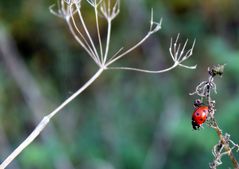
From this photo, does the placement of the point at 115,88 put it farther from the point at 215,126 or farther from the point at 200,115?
the point at 215,126

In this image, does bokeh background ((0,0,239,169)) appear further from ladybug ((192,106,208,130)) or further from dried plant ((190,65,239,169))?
dried plant ((190,65,239,169))

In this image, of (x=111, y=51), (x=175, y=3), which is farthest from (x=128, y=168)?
(x=175, y=3)

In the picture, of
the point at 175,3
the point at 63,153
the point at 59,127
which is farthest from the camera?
the point at 175,3

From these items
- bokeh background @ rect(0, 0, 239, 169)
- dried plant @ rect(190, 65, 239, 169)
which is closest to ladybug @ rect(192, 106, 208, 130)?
dried plant @ rect(190, 65, 239, 169)

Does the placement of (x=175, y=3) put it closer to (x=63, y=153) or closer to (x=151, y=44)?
(x=151, y=44)

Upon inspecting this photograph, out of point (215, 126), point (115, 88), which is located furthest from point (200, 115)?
point (115, 88)

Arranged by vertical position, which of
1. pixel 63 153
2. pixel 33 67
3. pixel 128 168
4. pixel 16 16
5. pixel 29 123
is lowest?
pixel 128 168

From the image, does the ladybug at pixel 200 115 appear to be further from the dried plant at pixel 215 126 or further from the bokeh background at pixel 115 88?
the bokeh background at pixel 115 88

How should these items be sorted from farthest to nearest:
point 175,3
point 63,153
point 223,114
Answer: point 175,3
point 63,153
point 223,114

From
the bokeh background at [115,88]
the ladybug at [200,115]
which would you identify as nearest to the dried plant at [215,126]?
the ladybug at [200,115]
